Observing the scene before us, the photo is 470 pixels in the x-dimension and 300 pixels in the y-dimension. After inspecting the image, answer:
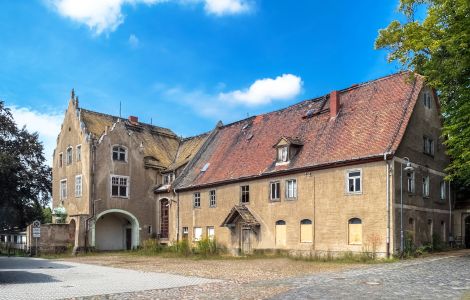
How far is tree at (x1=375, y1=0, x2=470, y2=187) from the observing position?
23688mm

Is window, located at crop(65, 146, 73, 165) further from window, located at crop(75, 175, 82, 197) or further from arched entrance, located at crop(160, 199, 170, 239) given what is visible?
arched entrance, located at crop(160, 199, 170, 239)

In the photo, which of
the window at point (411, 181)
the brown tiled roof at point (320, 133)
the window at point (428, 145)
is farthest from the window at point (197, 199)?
the window at point (428, 145)

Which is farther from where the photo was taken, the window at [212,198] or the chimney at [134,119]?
the chimney at [134,119]

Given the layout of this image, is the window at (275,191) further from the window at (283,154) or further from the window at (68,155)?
the window at (68,155)

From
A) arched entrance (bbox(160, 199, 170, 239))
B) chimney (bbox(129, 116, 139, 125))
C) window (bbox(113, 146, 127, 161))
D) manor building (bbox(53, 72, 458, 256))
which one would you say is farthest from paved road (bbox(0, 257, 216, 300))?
chimney (bbox(129, 116, 139, 125))

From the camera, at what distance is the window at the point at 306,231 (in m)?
30.3

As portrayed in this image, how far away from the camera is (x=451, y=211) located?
33406 mm

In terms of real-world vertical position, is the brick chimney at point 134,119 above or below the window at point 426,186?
above

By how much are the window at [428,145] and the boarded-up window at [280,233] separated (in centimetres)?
1003

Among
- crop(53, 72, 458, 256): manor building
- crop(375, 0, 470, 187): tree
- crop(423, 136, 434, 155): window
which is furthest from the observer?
crop(423, 136, 434, 155): window

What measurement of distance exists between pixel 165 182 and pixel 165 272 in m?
22.6

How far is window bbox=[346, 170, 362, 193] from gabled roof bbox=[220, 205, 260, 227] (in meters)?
8.09

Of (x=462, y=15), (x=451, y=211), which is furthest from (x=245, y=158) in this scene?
(x=462, y=15)

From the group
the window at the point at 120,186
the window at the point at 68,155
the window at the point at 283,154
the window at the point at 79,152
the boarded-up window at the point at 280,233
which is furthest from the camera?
the window at the point at 68,155
